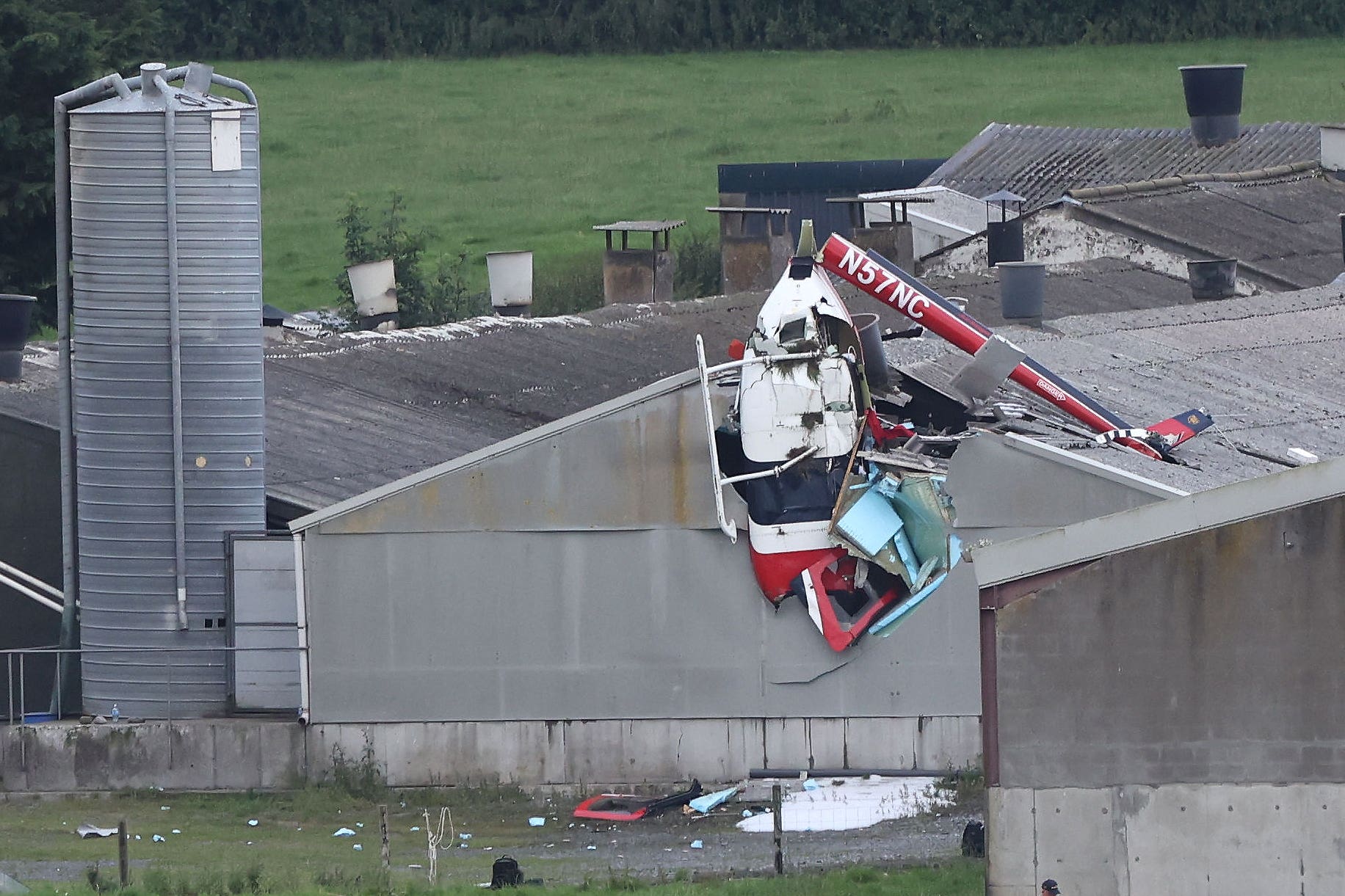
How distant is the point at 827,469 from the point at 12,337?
1060 cm

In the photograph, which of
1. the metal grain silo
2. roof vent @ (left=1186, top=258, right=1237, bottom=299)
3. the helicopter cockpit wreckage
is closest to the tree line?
roof vent @ (left=1186, top=258, right=1237, bottom=299)

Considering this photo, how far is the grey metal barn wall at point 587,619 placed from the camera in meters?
25.0

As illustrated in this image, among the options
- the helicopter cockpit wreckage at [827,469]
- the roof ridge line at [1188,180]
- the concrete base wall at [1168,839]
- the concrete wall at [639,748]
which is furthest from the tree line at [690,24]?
the concrete base wall at [1168,839]

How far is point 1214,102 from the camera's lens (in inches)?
2122

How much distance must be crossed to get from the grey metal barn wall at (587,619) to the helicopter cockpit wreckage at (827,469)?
31 cm

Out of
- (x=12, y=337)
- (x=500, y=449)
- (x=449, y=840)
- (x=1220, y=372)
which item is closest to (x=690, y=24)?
(x=1220, y=372)

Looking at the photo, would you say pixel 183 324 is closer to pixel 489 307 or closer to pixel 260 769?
pixel 260 769

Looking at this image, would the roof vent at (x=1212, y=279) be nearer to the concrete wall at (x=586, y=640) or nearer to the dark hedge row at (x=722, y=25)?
the concrete wall at (x=586, y=640)

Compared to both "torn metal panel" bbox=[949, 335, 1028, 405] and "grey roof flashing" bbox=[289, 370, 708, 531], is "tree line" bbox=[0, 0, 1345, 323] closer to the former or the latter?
"grey roof flashing" bbox=[289, 370, 708, 531]

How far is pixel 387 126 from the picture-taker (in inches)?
2736

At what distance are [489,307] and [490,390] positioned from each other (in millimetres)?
20462

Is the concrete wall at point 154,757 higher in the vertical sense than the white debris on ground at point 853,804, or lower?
higher

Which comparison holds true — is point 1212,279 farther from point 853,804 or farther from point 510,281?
point 853,804

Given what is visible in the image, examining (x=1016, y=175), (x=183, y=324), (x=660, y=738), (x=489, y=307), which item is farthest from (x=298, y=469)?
(x=1016, y=175)
